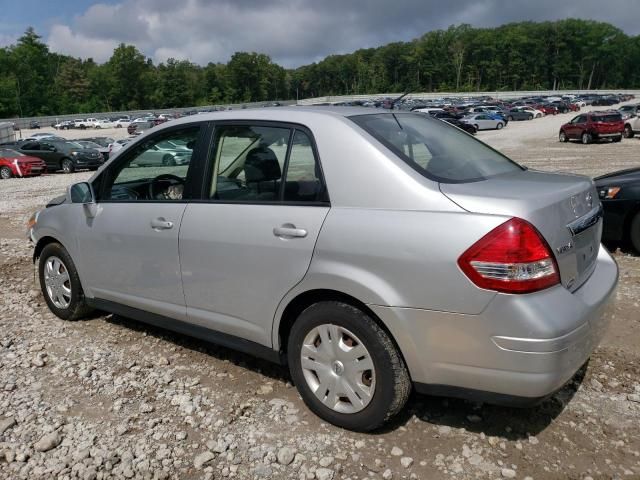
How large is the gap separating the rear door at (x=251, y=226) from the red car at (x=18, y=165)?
22.5 metres

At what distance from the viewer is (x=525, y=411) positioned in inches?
130

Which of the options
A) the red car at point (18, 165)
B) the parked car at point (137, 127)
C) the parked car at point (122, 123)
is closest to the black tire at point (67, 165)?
the red car at point (18, 165)

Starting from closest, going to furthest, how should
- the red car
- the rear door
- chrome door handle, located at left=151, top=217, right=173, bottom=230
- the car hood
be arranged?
1. the rear door
2. chrome door handle, located at left=151, top=217, right=173, bottom=230
3. the car hood
4. the red car

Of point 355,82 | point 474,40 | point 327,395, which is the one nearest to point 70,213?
point 327,395

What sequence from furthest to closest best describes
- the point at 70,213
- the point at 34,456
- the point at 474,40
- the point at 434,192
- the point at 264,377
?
the point at 474,40 → the point at 70,213 → the point at 264,377 → the point at 34,456 → the point at 434,192

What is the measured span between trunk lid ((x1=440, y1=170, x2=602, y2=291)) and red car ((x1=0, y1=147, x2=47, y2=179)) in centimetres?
2393

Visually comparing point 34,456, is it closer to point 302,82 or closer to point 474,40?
point 474,40

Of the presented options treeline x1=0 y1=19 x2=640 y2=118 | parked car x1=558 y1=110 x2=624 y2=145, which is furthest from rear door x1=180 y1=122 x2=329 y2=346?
treeline x1=0 y1=19 x2=640 y2=118

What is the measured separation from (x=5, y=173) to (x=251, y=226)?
23778mm

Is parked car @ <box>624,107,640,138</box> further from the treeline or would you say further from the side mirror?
the treeline

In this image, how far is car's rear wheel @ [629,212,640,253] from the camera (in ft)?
21.0

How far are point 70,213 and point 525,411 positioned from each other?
3.74 m

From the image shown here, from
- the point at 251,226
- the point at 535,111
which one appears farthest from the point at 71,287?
the point at 535,111

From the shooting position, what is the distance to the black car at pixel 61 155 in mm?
24766
